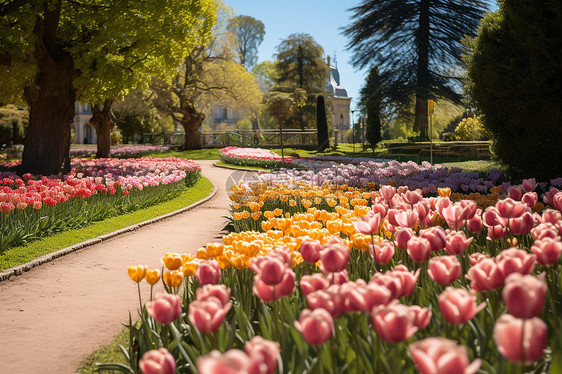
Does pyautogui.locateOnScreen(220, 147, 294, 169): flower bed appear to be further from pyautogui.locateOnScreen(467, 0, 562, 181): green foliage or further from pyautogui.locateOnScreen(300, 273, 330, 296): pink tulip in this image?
pyautogui.locateOnScreen(300, 273, 330, 296): pink tulip

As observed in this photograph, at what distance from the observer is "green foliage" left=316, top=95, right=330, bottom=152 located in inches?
1531

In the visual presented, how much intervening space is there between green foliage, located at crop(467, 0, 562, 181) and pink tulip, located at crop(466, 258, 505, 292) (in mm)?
8130

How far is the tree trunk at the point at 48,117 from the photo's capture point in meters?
14.2

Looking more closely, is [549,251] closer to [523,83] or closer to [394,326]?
[394,326]

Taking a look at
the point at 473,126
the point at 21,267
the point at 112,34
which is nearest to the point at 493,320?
the point at 21,267

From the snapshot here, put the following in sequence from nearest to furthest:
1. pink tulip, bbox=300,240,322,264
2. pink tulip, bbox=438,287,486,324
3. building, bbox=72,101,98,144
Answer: pink tulip, bbox=438,287,486,324 → pink tulip, bbox=300,240,322,264 → building, bbox=72,101,98,144

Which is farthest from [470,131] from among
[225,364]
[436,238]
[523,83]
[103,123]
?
[225,364]

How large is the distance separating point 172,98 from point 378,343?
38.0 m

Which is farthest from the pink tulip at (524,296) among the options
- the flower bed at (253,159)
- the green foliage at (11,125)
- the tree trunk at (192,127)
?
the green foliage at (11,125)

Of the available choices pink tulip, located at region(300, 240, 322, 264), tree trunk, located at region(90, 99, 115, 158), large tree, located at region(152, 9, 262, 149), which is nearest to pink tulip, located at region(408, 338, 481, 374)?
pink tulip, located at region(300, 240, 322, 264)

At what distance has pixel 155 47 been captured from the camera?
15.2 m

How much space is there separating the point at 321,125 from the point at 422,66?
8861 mm

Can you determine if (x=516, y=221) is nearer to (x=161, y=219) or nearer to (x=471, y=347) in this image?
(x=471, y=347)

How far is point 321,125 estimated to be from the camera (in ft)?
129
